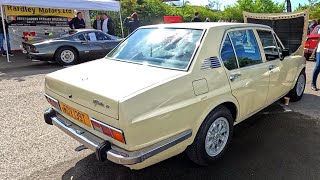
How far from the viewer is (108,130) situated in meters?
2.58

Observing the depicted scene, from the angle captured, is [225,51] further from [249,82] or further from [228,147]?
[228,147]

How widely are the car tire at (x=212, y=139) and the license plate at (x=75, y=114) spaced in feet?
3.57

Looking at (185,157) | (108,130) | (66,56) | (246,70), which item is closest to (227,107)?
(246,70)

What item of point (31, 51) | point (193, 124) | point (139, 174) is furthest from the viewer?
point (31, 51)

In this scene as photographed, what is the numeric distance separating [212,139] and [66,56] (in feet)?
25.8

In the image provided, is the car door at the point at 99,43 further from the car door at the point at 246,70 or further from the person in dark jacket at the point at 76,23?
the car door at the point at 246,70

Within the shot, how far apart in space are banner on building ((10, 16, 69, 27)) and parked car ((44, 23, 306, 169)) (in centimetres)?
1034

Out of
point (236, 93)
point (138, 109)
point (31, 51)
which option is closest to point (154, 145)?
point (138, 109)

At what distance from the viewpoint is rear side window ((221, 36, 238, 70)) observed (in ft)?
Answer: 11.2

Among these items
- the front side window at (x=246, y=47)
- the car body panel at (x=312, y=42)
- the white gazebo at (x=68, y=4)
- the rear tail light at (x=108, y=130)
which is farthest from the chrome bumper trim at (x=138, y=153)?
the car body panel at (x=312, y=42)

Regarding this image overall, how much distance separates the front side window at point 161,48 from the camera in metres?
3.20

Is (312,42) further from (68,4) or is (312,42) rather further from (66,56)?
(68,4)

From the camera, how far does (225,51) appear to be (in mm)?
3453

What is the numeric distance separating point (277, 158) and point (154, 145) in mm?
1764
